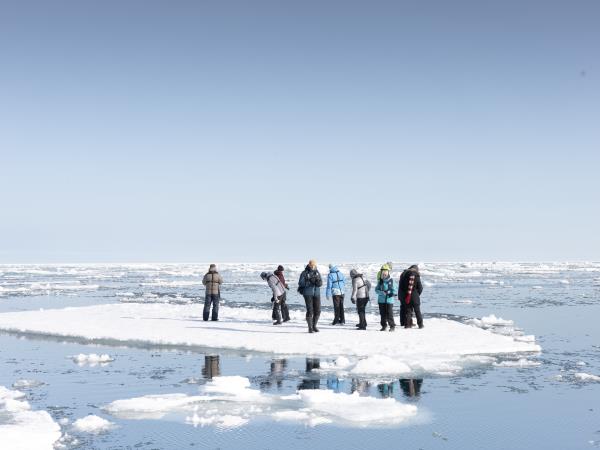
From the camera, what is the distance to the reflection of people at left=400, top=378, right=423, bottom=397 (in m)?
10.5

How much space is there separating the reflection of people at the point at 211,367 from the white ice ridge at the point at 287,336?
48.0 inches

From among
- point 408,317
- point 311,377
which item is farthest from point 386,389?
point 408,317

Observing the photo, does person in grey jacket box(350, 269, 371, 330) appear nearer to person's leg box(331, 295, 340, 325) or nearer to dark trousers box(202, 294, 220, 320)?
person's leg box(331, 295, 340, 325)

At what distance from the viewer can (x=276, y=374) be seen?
12.2 meters

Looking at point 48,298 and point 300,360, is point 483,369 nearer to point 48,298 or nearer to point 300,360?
point 300,360

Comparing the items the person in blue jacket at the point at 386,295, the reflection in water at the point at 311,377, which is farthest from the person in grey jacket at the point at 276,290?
the reflection in water at the point at 311,377

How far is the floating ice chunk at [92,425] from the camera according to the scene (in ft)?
27.0

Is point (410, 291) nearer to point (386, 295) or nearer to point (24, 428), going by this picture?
point (386, 295)

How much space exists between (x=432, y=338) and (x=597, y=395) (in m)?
6.17

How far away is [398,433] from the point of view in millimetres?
8203

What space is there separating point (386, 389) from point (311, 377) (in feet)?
5.30

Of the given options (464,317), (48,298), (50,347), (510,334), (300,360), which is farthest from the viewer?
(48,298)

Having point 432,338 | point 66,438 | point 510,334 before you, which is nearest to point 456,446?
point 66,438

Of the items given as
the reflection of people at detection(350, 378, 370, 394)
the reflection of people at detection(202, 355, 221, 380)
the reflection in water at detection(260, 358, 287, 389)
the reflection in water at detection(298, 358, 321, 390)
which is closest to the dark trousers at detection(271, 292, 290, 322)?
the reflection of people at detection(202, 355, 221, 380)
